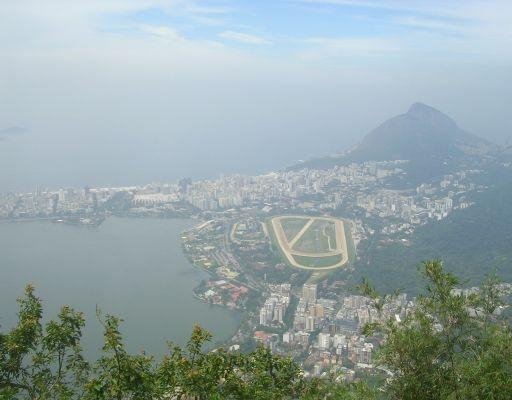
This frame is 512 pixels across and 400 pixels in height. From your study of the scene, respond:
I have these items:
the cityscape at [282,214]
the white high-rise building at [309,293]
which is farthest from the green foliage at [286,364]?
the white high-rise building at [309,293]

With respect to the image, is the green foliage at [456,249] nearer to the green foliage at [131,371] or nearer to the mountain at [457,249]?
the mountain at [457,249]

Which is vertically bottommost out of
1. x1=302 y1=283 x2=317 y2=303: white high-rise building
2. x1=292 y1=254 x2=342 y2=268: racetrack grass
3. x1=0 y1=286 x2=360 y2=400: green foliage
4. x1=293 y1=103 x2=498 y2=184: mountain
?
x1=302 y1=283 x2=317 y2=303: white high-rise building

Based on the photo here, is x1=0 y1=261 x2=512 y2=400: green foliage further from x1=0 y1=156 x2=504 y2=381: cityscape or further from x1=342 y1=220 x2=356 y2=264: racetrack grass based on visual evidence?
x1=342 y1=220 x2=356 y2=264: racetrack grass

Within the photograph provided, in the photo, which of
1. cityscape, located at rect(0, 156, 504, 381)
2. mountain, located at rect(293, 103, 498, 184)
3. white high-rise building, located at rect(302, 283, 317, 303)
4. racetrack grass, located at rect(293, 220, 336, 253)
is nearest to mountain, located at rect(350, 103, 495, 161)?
mountain, located at rect(293, 103, 498, 184)

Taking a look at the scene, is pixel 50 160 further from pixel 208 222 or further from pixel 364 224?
pixel 364 224

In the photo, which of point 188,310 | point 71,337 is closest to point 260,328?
point 188,310

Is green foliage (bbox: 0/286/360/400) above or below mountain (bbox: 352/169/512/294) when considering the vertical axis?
above
